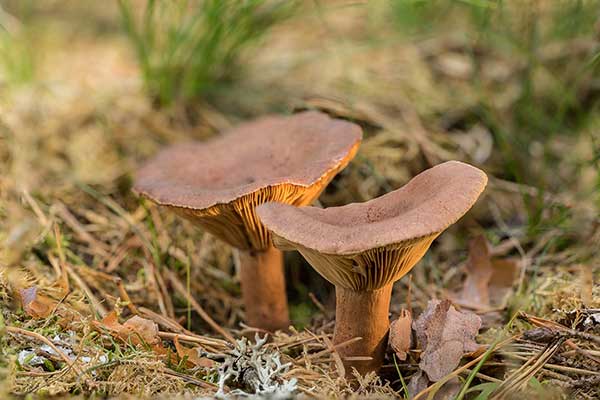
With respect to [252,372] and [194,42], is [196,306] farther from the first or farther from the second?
[194,42]

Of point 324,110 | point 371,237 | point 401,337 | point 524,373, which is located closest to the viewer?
point 371,237

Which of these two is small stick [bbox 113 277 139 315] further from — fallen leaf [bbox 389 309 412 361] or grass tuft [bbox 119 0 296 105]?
grass tuft [bbox 119 0 296 105]

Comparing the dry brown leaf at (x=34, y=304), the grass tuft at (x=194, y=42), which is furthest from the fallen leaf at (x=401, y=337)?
the grass tuft at (x=194, y=42)

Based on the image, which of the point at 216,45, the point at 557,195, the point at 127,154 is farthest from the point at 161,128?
the point at 557,195

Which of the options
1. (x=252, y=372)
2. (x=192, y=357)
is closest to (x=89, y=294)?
(x=192, y=357)

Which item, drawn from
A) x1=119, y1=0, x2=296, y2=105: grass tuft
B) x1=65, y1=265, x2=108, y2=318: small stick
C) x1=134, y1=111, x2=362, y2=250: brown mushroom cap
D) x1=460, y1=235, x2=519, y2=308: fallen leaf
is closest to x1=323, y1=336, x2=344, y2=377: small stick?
x1=134, y1=111, x2=362, y2=250: brown mushroom cap

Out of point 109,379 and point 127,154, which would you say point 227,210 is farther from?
point 127,154

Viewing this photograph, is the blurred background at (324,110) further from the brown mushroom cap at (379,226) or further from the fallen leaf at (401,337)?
the brown mushroom cap at (379,226)
